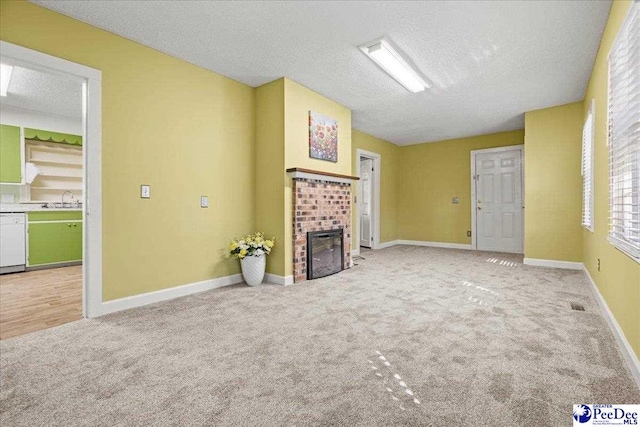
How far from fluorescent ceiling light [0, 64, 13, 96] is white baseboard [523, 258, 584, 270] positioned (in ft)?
23.8

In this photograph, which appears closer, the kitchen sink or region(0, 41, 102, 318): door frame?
region(0, 41, 102, 318): door frame

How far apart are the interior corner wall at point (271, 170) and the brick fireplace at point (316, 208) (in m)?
0.17

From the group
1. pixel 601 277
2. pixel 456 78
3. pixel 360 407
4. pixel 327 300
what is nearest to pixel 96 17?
pixel 327 300

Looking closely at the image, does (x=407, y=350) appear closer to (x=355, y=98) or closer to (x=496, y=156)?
(x=355, y=98)

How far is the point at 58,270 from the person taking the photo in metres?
4.59

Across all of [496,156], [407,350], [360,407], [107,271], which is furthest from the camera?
[496,156]

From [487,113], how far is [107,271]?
18.7ft

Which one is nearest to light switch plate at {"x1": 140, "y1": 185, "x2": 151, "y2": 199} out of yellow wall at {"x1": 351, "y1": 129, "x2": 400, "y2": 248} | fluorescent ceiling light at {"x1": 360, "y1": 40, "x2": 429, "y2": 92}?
fluorescent ceiling light at {"x1": 360, "y1": 40, "x2": 429, "y2": 92}

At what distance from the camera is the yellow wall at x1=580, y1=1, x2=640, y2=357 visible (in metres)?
1.74

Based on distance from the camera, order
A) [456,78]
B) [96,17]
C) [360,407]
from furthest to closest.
→ 1. [456,78]
2. [96,17]
3. [360,407]

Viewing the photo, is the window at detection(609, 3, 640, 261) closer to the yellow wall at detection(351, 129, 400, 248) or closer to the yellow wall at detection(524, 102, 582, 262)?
the yellow wall at detection(524, 102, 582, 262)

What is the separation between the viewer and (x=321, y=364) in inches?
68.5

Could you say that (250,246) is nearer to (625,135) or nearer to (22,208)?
(625,135)

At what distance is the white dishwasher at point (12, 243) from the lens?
427 cm
